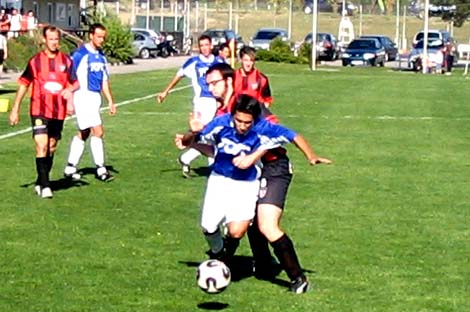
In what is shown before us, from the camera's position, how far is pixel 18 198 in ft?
46.4

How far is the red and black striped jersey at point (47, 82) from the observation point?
14.0 metres

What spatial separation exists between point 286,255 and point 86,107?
6.49 metres

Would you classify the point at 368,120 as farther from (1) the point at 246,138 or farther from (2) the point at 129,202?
(1) the point at 246,138

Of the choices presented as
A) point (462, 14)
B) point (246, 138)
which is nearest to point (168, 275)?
point (246, 138)

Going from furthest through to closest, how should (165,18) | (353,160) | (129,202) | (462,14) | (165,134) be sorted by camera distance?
(165,18), (462,14), (165,134), (353,160), (129,202)

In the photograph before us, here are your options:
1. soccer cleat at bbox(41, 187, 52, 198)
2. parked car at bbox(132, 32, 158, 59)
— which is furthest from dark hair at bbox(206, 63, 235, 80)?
parked car at bbox(132, 32, 158, 59)

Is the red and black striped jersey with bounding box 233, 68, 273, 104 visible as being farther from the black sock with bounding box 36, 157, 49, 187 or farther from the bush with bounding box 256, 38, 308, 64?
the bush with bounding box 256, 38, 308, 64

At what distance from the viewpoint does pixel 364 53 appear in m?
66.1

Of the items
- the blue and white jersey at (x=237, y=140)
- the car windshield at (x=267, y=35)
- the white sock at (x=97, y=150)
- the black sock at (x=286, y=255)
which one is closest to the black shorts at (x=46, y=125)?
the white sock at (x=97, y=150)

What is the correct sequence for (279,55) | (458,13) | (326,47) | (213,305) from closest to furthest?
(213,305), (279,55), (326,47), (458,13)

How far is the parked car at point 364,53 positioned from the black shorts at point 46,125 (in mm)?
52375

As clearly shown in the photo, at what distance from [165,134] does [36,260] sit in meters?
12.1

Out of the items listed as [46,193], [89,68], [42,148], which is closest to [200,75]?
[89,68]

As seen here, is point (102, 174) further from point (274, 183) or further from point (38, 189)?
point (274, 183)
